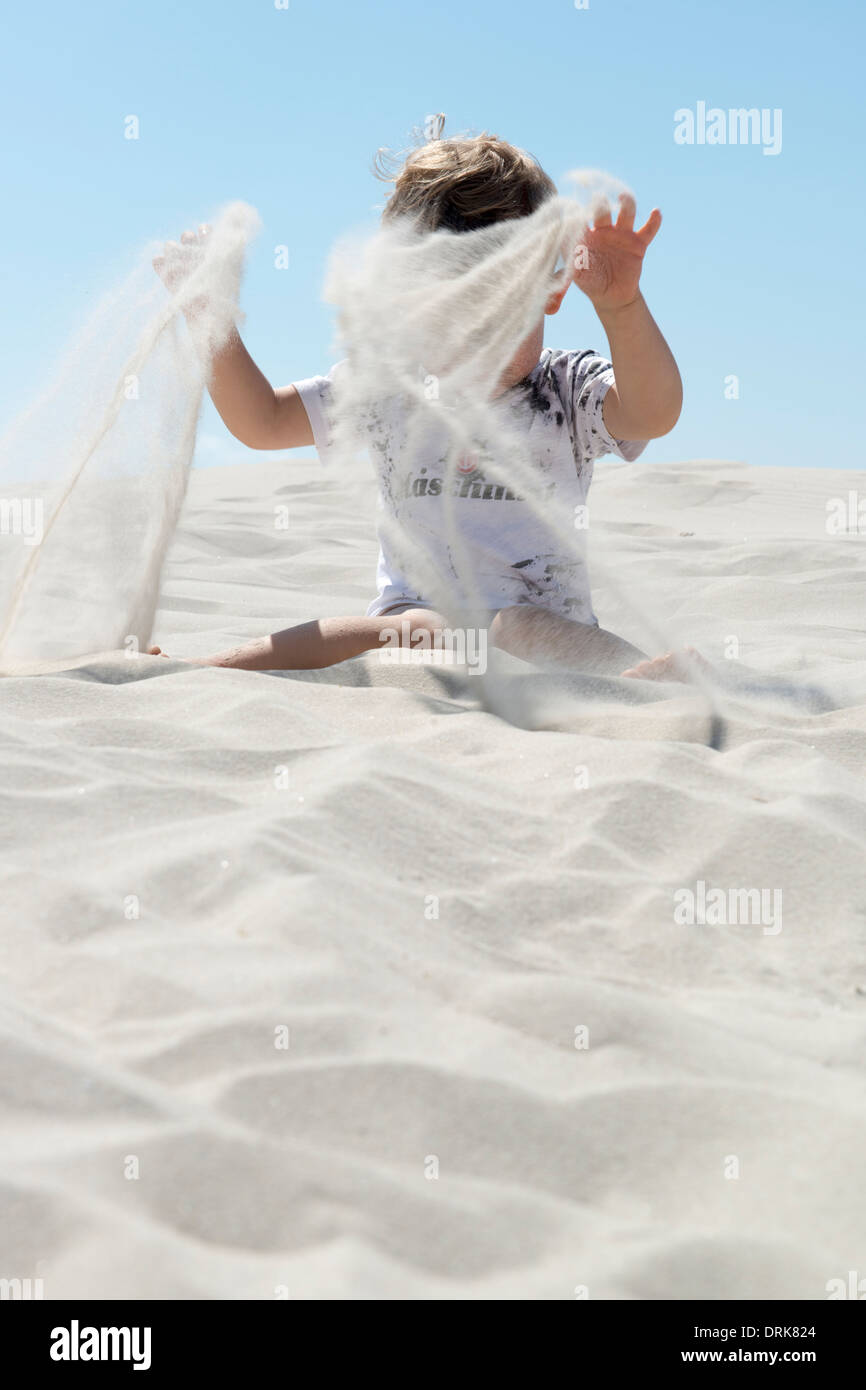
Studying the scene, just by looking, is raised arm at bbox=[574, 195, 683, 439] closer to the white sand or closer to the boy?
the boy

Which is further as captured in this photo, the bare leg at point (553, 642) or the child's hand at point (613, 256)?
the bare leg at point (553, 642)

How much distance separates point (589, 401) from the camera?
2865 millimetres

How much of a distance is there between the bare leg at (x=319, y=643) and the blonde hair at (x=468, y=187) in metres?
0.95

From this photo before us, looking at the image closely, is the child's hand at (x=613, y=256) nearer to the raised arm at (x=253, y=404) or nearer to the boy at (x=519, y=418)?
the boy at (x=519, y=418)

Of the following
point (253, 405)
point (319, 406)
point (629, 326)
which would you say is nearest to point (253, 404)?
point (253, 405)

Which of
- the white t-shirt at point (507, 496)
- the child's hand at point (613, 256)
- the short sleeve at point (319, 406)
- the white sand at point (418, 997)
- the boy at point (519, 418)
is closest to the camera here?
the white sand at point (418, 997)

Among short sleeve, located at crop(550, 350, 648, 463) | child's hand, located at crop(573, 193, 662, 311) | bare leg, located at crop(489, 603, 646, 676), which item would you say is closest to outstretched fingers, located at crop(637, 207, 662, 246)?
child's hand, located at crop(573, 193, 662, 311)

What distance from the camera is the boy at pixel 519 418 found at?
8.59ft

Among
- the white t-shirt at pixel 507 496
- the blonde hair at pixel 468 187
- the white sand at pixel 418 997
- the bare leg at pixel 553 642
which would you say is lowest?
the white sand at pixel 418 997

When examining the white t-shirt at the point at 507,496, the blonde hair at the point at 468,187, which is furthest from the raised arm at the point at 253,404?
the blonde hair at the point at 468,187

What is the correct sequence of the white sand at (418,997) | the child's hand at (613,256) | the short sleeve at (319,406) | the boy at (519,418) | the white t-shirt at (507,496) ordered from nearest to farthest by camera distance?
the white sand at (418,997), the child's hand at (613,256), the boy at (519,418), the white t-shirt at (507,496), the short sleeve at (319,406)

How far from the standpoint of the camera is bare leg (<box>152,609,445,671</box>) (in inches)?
107

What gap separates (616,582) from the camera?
257 centimetres
